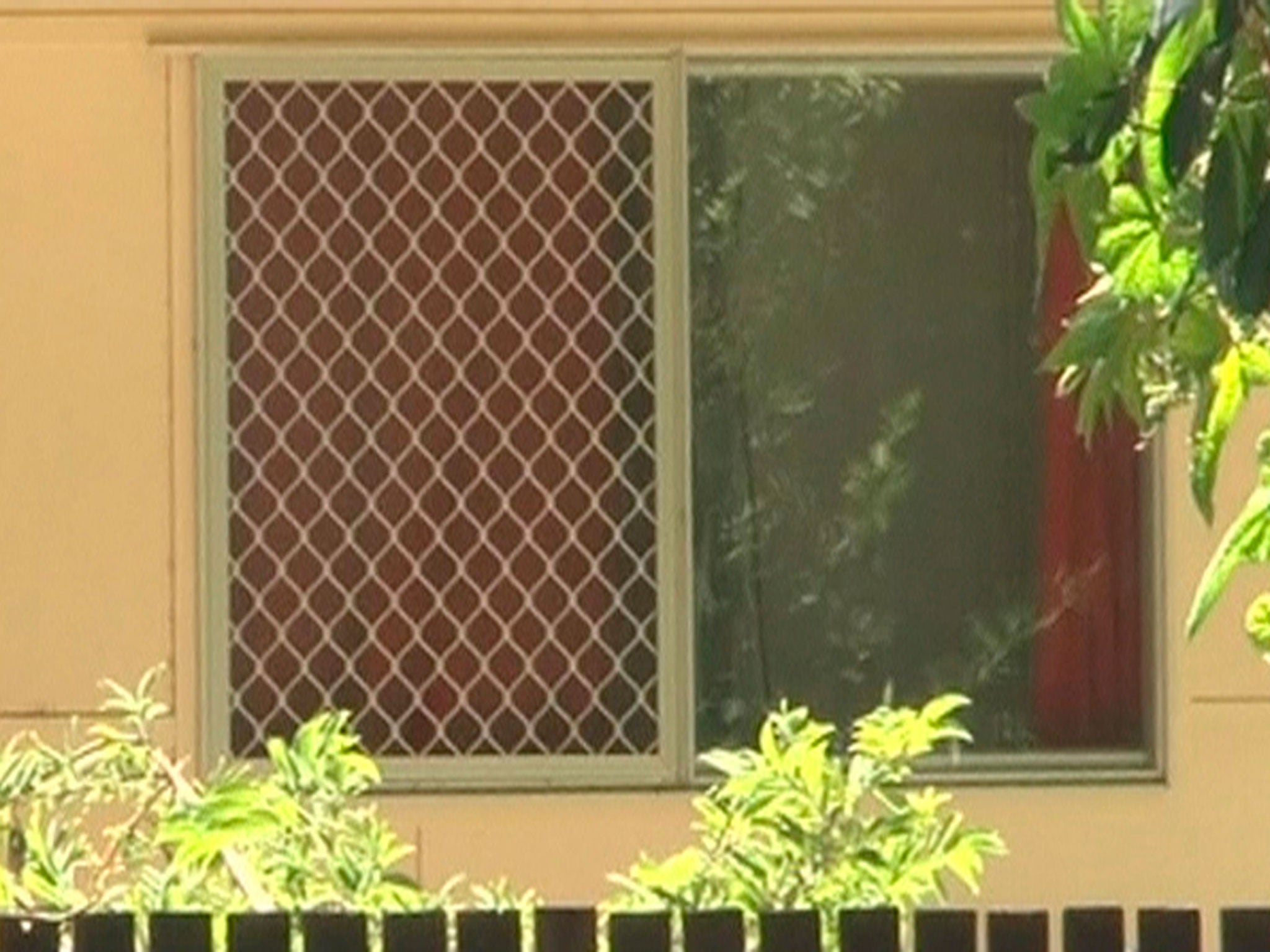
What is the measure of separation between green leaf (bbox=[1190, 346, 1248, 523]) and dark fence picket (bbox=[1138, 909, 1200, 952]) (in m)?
1.46

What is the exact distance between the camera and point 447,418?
8.58 meters

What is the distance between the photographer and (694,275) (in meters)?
8.61

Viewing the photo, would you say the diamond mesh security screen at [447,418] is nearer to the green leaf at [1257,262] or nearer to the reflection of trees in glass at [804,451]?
the reflection of trees in glass at [804,451]

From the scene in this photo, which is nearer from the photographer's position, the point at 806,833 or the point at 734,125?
the point at 806,833

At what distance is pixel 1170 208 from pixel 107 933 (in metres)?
2.19

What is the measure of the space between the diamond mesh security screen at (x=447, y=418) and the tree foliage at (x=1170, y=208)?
4.17 meters

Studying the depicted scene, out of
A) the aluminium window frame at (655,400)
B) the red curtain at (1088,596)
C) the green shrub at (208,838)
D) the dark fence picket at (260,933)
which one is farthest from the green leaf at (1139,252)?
the red curtain at (1088,596)

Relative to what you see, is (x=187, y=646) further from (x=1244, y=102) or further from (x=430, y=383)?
(x=1244, y=102)

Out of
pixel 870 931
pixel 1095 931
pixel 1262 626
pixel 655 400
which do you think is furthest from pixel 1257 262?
pixel 655 400

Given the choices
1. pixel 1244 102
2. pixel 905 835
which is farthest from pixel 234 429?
pixel 1244 102

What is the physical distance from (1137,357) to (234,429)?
4.80 meters

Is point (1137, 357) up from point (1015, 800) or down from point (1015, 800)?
up

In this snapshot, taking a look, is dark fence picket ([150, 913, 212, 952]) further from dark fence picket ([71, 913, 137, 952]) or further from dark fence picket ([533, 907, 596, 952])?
dark fence picket ([533, 907, 596, 952])

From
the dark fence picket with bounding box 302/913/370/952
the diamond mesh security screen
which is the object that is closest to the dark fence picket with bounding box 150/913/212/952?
the dark fence picket with bounding box 302/913/370/952
